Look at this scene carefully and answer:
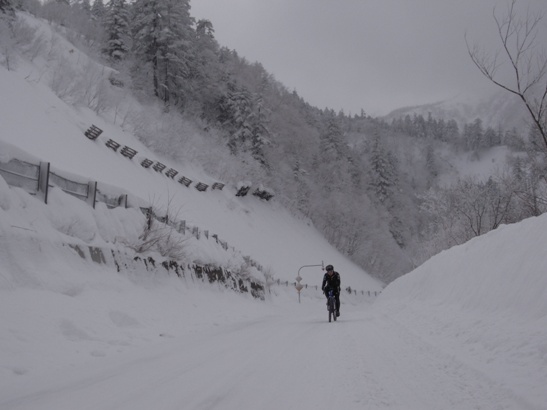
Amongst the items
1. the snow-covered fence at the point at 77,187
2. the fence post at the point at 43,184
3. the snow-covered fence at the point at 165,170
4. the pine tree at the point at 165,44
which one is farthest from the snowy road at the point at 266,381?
the pine tree at the point at 165,44

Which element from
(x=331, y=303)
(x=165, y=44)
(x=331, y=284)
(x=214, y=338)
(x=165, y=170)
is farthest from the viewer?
(x=165, y=44)

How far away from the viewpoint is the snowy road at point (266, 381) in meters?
3.76

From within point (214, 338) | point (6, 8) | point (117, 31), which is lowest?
point (214, 338)

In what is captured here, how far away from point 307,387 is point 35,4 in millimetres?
61780

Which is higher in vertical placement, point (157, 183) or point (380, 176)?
point (380, 176)

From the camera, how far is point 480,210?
32.9 meters

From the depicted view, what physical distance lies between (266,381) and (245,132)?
164 feet

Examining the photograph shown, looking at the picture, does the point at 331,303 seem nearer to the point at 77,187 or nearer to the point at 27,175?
the point at 77,187

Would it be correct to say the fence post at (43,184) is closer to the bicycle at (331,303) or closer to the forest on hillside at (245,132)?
the bicycle at (331,303)

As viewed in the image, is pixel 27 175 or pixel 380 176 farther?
pixel 380 176

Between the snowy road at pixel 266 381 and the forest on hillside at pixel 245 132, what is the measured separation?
1463 cm

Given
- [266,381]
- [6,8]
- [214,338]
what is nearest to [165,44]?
[6,8]

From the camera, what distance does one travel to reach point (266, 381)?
15.1ft

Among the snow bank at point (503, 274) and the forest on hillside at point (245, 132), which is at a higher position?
the forest on hillside at point (245, 132)
